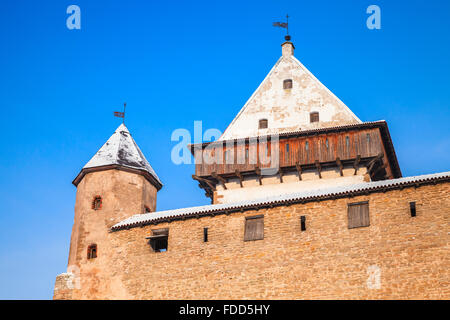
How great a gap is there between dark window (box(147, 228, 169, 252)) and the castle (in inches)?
6.3

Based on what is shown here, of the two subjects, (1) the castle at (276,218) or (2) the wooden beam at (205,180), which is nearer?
(1) the castle at (276,218)

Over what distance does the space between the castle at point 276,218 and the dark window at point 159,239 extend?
0.53 feet

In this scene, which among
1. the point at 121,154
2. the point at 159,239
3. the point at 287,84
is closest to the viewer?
the point at 159,239

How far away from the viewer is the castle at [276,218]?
23859 mm

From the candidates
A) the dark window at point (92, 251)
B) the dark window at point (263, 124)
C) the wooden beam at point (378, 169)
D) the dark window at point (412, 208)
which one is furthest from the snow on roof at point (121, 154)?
the dark window at point (412, 208)

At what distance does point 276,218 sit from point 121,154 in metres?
10.1

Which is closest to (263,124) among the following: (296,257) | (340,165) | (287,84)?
(287,84)

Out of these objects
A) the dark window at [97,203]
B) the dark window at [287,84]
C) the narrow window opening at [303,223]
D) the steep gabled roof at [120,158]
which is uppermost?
the dark window at [287,84]

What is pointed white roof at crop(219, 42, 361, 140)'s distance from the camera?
33812mm

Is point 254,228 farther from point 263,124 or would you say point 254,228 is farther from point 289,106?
point 289,106

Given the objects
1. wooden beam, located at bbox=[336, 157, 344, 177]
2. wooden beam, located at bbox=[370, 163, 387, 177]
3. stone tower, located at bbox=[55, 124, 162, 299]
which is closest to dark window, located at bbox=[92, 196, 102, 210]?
stone tower, located at bbox=[55, 124, 162, 299]

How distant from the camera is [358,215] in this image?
82.1ft

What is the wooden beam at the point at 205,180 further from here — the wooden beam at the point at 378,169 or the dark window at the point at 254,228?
the wooden beam at the point at 378,169
